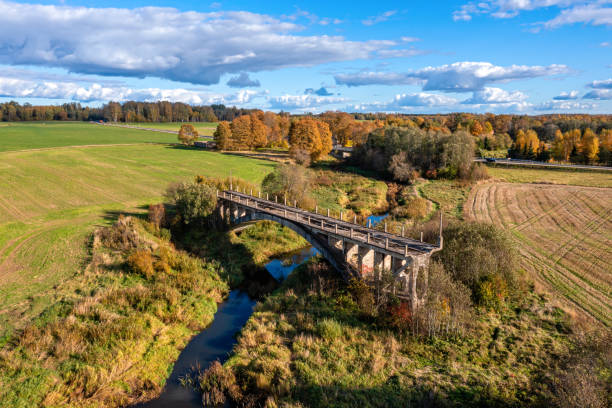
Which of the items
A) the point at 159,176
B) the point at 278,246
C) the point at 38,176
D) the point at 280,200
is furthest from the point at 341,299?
the point at 38,176

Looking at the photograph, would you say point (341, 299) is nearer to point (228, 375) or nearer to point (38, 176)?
point (228, 375)

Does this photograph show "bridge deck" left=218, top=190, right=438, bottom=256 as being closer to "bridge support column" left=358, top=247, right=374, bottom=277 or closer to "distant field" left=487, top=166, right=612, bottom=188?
"bridge support column" left=358, top=247, right=374, bottom=277

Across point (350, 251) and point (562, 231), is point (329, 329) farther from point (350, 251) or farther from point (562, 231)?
point (562, 231)

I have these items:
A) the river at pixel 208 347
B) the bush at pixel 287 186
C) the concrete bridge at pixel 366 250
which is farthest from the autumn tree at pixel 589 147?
the river at pixel 208 347

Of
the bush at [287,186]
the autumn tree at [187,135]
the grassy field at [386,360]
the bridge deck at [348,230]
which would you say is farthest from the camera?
the autumn tree at [187,135]

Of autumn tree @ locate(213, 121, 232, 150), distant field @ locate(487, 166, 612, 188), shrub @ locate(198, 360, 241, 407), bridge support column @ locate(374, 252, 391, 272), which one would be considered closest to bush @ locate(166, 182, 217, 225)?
bridge support column @ locate(374, 252, 391, 272)

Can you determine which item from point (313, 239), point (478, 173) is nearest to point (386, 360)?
point (313, 239)

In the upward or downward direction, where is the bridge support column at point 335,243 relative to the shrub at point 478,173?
downward

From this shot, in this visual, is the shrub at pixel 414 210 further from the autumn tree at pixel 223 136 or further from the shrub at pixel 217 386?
the autumn tree at pixel 223 136
